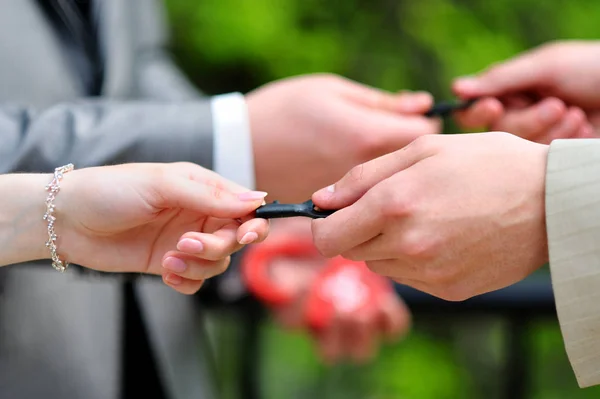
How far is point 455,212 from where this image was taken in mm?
717

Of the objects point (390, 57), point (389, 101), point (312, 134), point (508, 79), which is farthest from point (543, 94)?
point (390, 57)

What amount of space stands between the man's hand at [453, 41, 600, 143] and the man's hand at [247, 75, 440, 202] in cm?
16

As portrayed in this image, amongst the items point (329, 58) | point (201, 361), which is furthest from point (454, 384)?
point (201, 361)

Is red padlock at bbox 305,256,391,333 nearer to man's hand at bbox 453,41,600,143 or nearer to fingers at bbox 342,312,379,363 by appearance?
fingers at bbox 342,312,379,363

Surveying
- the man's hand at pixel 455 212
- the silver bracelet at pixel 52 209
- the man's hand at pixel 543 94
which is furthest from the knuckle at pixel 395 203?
the man's hand at pixel 543 94

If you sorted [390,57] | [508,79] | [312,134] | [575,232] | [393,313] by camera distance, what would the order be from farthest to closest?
[390,57] < [393,313] < [508,79] < [312,134] < [575,232]

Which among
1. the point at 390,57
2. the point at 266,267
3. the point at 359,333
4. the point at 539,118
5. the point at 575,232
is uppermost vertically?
the point at 390,57

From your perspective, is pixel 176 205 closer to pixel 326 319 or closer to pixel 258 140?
pixel 258 140

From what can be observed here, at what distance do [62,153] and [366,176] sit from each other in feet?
1.31

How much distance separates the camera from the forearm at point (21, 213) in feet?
2.50

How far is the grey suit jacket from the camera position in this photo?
0.93 m

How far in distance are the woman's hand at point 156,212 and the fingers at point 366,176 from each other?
0.07 meters

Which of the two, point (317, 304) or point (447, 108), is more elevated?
point (447, 108)

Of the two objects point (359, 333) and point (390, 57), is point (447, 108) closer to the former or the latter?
point (359, 333)
